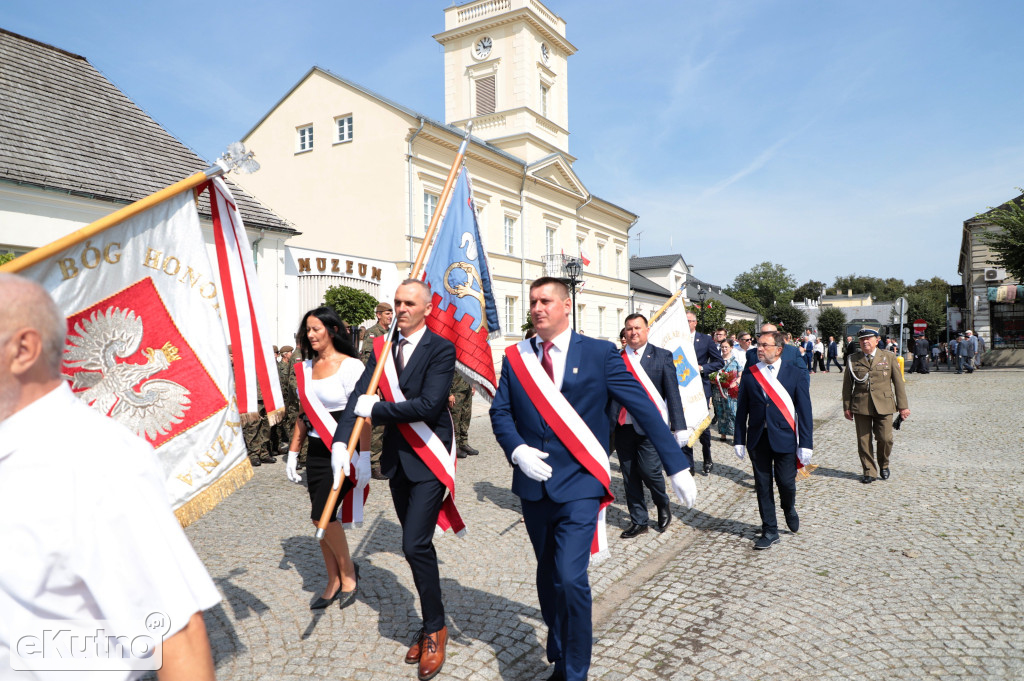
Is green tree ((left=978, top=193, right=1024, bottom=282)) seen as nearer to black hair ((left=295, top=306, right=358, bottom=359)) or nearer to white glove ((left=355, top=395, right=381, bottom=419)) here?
black hair ((left=295, top=306, right=358, bottom=359))

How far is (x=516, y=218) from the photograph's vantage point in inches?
1217

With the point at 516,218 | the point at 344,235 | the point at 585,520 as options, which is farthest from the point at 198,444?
the point at 516,218

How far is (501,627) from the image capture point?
13.6ft

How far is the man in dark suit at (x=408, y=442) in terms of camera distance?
364cm

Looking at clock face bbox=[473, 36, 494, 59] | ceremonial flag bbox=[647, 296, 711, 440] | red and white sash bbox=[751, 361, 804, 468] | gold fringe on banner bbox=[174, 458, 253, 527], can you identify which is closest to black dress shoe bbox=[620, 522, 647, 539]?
red and white sash bbox=[751, 361, 804, 468]

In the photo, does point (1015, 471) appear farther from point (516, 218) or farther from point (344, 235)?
point (516, 218)

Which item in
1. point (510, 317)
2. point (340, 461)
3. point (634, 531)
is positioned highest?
point (510, 317)

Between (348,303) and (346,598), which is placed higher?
(348,303)

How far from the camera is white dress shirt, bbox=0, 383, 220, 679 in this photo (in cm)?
127

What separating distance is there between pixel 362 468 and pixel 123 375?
5.18 feet

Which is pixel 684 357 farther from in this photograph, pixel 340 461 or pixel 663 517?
pixel 340 461

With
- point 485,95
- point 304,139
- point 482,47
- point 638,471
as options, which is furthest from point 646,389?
point 482,47

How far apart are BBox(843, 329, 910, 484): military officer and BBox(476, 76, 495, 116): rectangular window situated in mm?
29004

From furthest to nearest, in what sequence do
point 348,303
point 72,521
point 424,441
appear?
point 348,303 < point 424,441 < point 72,521
